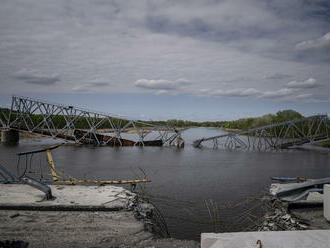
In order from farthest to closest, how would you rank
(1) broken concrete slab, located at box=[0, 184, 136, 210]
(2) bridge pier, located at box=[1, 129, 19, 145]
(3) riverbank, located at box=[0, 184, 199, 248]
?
(2) bridge pier, located at box=[1, 129, 19, 145], (1) broken concrete slab, located at box=[0, 184, 136, 210], (3) riverbank, located at box=[0, 184, 199, 248]

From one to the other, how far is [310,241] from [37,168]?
2627 cm

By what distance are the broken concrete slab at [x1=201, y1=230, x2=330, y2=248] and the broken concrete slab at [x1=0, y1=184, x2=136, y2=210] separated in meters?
7.06

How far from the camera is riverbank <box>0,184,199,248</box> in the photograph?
9109mm

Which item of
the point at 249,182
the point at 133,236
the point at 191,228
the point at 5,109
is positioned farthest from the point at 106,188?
the point at 5,109

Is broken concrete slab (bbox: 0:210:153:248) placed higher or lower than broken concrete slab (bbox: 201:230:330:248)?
lower

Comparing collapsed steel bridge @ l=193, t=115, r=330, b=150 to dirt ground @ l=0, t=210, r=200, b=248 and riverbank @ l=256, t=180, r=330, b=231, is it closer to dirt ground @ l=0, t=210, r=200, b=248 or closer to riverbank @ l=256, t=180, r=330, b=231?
riverbank @ l=256, t=180, r=330, b=231

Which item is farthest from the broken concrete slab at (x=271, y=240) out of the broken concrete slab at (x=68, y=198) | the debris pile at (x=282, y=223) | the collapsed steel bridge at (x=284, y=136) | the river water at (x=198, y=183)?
the collapsed steel bridge at (x=284, y=136)

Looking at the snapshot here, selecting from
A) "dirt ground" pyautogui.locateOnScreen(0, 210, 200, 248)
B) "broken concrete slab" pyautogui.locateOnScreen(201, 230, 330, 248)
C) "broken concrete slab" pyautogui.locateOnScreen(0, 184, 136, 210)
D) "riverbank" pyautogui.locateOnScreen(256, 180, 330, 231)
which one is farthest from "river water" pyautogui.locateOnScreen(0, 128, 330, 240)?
"broken concrete slab" pyautogui.locateOnScreen(201, 230, 330, 248)

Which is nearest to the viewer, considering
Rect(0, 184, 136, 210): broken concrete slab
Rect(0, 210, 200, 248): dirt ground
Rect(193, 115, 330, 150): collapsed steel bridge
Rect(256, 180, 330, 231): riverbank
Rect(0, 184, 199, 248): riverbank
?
Rect(0, 210, 200, 248): dirt ground

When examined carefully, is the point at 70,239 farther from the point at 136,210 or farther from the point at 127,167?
the point at 127,167

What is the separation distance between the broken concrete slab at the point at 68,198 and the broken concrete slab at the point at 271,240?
7056 millimetres

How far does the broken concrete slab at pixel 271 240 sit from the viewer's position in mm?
5598

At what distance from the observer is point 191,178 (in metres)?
24.6

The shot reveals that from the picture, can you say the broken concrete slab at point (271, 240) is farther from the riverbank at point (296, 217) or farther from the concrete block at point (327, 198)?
the riverbank at point (296, 217)
